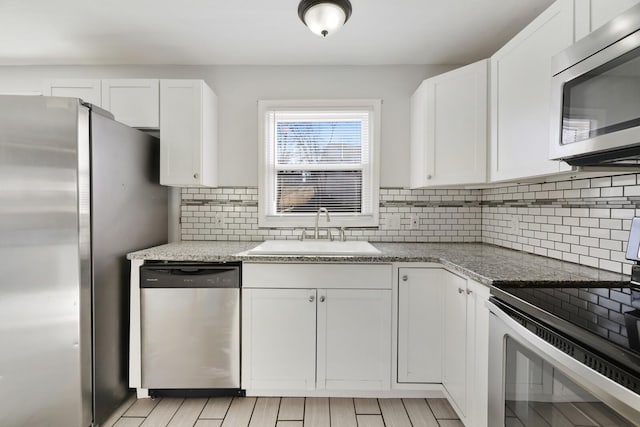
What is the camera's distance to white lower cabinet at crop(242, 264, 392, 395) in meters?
1.96

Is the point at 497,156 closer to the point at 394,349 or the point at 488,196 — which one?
the point at 488,196

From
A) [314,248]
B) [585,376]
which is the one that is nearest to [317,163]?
[314,248]

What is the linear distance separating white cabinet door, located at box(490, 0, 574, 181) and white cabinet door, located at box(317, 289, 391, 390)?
1.04 meters

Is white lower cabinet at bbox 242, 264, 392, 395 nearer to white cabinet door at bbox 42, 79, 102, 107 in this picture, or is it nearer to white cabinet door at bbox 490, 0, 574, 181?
white cabinet door at bbox 490, 0, 574, 181

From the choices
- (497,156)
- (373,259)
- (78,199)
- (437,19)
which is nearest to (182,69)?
(78,199)

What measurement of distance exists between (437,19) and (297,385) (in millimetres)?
2466

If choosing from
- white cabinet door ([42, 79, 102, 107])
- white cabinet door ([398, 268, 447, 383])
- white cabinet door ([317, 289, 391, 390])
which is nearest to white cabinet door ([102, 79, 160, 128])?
white cabinet door ([42, 79, 102, 107])

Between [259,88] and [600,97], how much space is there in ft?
7.34

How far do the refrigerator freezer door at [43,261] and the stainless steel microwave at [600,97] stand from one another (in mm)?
2183

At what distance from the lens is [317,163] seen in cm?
266

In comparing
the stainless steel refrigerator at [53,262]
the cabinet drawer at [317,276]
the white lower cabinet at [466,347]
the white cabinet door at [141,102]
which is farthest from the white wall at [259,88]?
the white lower cabinet at [466,347]

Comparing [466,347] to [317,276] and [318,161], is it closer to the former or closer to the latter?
[317,276]

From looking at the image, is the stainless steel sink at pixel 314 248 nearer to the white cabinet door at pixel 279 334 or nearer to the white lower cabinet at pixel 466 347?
the white cabinet door at pixel 279 334

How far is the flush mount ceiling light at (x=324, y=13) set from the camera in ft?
5.27
